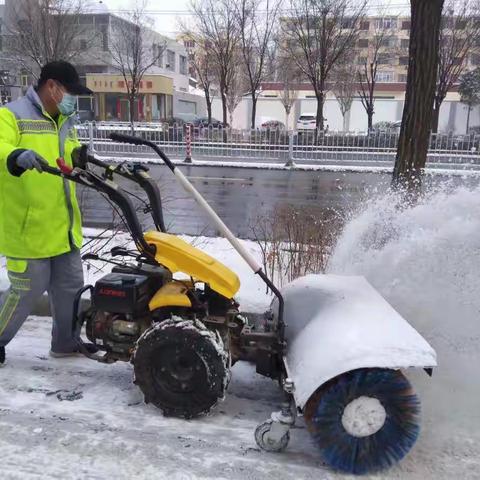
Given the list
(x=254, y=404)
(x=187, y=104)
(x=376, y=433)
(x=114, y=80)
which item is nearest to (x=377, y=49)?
(x=114, y=80)

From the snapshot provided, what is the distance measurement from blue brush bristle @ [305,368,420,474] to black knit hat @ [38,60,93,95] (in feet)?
6.90

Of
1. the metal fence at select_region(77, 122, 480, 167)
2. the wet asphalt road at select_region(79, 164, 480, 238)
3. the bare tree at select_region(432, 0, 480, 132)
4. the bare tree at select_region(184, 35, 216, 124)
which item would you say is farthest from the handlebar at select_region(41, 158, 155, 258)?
the bare tree at select_region(184, 35, 216, 124)

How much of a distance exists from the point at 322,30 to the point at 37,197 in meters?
20.7

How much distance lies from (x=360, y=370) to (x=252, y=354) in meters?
0.73

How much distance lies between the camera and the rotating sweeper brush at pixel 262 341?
2264mm

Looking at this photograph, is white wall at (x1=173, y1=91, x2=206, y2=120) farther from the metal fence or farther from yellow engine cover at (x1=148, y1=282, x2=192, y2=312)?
yellow engine cover at (x1=148, y1=282, x2=192, y2=312)

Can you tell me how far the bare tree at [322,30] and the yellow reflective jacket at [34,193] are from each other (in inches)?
794

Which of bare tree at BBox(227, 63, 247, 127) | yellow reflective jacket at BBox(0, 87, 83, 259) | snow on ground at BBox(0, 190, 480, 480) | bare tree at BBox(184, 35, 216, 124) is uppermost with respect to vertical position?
bare tree at BBox(184, 35, 216, 124)

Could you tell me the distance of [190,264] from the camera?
2592 mm

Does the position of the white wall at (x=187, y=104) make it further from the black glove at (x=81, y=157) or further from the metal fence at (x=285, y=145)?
the black glove at (x=81, y=157)

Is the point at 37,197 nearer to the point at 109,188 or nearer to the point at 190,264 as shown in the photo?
the point at 109,188

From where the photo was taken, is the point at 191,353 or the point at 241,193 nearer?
the point at 191,353

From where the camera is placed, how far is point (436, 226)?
121 inches

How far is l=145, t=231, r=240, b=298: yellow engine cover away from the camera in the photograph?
102 inches
